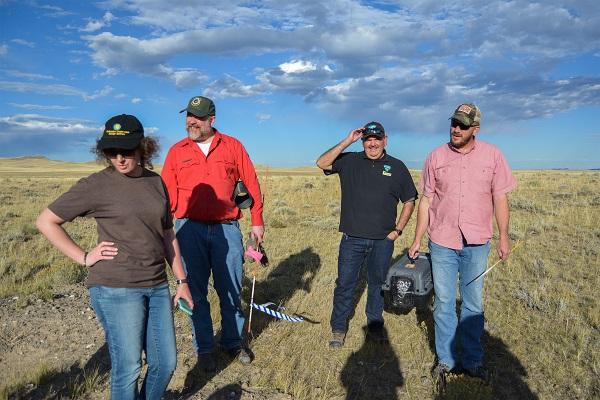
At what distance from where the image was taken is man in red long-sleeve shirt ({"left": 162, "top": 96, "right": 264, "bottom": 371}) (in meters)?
4.24

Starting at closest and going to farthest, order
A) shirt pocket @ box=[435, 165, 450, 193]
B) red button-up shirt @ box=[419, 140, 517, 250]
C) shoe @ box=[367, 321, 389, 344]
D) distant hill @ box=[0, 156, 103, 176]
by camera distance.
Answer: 1. red button-up shirt @ box=[419, 140, 517, 250]
2. shirt pocket @ box=[435, 165, 450, 193]
3. shoe @ box=[367, 321, 389, 344]
4. distant hill @ box=[0, 156, 103, 176]

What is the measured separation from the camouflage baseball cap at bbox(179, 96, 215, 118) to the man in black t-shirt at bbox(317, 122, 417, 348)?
54.3 inches

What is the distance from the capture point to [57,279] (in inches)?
268

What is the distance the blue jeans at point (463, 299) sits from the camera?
4.23 m

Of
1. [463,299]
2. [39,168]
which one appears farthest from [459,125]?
[39,168]

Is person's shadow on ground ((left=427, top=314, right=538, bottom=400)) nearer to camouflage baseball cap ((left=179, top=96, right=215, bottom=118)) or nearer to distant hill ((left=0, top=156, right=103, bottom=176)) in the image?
camouflage baseball cap ((left=179, top=96, right=215, bottom=118))

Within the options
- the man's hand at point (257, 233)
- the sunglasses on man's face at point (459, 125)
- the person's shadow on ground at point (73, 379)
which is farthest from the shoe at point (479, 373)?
the person's shadow on ground at point (73, 379)

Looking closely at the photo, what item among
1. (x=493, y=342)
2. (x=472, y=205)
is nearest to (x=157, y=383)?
(x=472, y=205)

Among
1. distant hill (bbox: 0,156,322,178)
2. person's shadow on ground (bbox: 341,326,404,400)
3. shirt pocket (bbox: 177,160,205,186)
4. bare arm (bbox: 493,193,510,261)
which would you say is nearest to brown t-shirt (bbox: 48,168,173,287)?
shirt pocket (bbox: 177,160,205,186)

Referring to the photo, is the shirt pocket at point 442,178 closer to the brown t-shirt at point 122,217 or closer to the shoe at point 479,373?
the shoe at point 479,373

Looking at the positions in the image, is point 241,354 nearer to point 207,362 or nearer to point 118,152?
point 207,362

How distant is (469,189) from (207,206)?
2.31 m

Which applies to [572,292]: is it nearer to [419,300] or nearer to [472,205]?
[419,300]

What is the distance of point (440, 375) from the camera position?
429 centimetres
